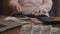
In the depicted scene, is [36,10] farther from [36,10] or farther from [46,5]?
[46,5]

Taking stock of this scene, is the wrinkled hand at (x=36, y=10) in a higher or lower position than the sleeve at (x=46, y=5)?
lower

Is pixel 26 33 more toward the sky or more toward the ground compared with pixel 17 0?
more toward the ground

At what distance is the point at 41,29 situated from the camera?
30.4 inches

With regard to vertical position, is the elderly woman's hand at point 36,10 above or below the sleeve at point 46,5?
below

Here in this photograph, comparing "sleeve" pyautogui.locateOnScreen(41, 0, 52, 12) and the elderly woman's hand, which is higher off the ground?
"sleeve" pyautogui.locateOnScreen(41, 0, 52, 12)

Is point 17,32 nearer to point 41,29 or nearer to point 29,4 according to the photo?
point 41,29

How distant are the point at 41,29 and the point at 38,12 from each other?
22.3 inches

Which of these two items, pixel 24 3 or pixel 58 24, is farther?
pixel 24 3

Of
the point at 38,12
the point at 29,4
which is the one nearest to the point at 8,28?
the point at 38,12

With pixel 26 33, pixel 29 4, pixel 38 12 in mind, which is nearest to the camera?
pixel 26 33

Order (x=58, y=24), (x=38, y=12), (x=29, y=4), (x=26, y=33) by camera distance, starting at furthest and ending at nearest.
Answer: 1. (x=29, y=4)
2. (x=38, y=12)
3. (x=58, y=24)
4. (x=26, y=33)

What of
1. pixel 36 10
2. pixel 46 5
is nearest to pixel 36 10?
pixel 36 10

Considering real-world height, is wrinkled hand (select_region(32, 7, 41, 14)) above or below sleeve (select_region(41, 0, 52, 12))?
below

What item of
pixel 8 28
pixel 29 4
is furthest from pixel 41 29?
pixel 29 4
